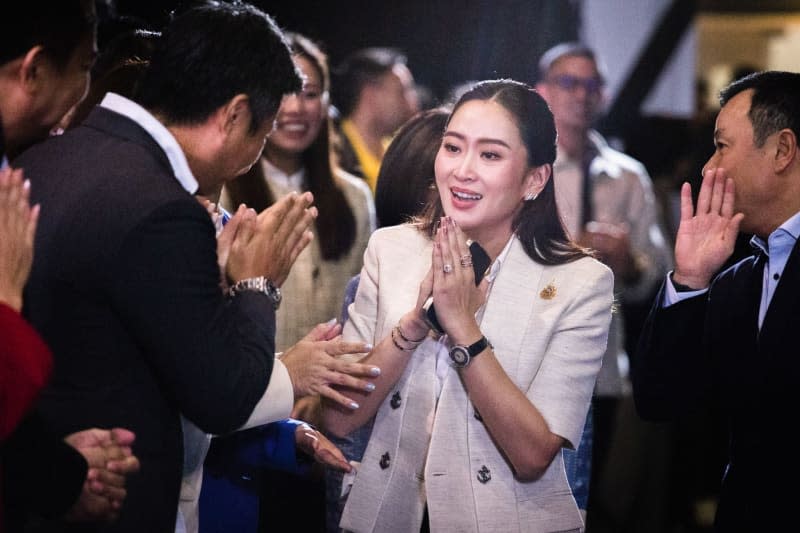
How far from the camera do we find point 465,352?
1987 millimetres

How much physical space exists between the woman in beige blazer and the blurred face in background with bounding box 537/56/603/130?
6.12ft

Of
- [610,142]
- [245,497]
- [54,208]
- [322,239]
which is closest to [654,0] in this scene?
[610,142]

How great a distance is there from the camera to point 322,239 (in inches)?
121

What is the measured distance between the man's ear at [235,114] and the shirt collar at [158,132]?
89 millimetres

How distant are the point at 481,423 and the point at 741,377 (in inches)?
21.0

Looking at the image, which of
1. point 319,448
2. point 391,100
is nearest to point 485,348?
point 319,448

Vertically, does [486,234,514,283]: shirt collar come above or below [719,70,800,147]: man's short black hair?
below

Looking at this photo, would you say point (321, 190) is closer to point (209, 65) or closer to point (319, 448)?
point (319, 448)

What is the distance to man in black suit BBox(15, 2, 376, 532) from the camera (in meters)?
1.63

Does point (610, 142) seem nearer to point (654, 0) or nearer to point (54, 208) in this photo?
point (654, 0)

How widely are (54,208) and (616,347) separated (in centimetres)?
246

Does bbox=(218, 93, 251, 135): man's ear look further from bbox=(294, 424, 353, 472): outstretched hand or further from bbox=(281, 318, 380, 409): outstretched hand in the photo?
bbox=(294, 424, 353, 472): outstretched hand

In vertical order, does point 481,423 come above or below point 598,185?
below

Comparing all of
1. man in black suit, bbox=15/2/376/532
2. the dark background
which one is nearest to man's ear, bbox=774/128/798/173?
man in black suit, bbox=15/2/376/532
